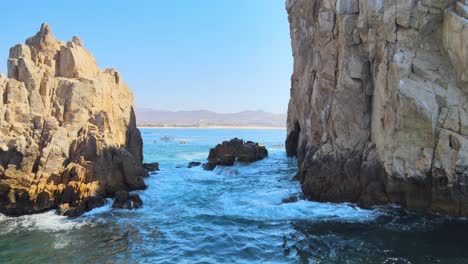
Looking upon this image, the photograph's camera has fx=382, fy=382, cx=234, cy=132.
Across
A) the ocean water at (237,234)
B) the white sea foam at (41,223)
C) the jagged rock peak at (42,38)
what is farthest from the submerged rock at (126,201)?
the jagged rock peak at (42,38)

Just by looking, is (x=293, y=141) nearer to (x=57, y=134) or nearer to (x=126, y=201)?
(x=126, y=201)

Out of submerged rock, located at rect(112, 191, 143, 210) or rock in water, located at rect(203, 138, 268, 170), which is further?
rock in water, located at rect(203, 138, 268, 170)

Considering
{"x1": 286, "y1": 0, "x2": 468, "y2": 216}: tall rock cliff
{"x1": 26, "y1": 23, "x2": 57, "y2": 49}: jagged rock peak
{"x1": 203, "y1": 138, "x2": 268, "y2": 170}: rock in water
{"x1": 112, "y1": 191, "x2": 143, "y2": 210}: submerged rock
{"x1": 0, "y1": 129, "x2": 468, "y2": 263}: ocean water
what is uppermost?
{"x1": 26, "y1": 23, "x2": 57, "y2": 49}: jagged rock peak

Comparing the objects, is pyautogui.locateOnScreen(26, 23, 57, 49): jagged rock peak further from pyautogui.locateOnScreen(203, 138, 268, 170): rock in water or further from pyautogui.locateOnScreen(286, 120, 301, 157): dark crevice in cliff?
pyautogui.locateOnScreen(286, 120, 301, 157): dark crevice in cliff

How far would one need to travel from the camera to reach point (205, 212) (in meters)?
27.9

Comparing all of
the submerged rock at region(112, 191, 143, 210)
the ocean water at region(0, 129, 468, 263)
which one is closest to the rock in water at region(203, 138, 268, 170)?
the ocean water at region(0, 129, 468, 263)

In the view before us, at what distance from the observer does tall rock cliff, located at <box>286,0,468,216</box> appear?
23203 millimetres

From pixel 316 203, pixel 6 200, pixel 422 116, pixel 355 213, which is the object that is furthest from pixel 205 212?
pixel 422 116

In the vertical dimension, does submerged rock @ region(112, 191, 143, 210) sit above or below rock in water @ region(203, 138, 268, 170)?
below

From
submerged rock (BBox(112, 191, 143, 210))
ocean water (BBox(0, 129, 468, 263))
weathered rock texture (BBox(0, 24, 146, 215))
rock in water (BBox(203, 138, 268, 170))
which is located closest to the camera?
ocean water (BBox(0, 129, 468, 263))

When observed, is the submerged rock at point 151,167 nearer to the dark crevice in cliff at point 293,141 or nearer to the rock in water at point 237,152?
the rock in water at point 237,152

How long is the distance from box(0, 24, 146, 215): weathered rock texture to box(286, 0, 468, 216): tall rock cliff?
55.5ft

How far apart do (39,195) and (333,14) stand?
93.4 feet

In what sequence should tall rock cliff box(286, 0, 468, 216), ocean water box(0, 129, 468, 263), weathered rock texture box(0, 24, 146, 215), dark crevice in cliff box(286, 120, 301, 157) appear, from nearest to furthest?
ocean water box(0, 129, 468, 263)
tall rock cliff box(286, 0, 468, 216)
weathered rock texture box(0, 24, 146, 215)
dark crevice in cliff box(286, 120, 301, 157)
